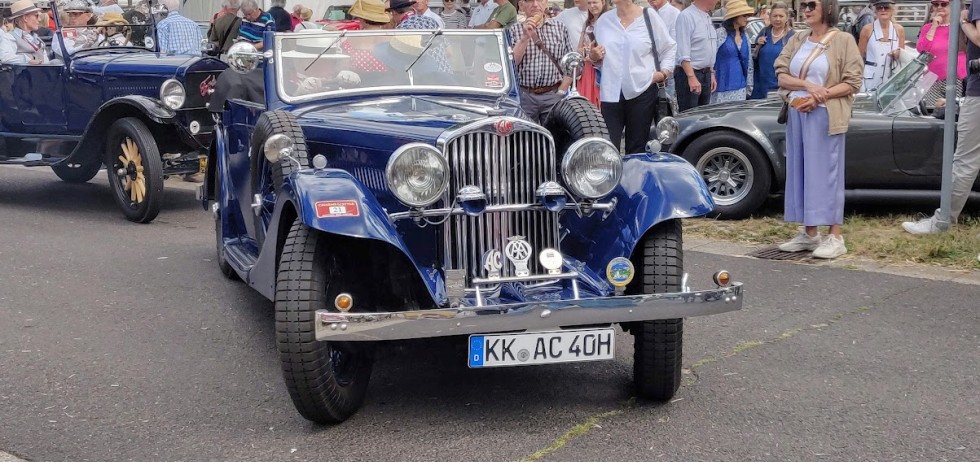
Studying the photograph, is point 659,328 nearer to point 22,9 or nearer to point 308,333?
point 308,333

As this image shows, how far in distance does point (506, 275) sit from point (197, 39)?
7421mm

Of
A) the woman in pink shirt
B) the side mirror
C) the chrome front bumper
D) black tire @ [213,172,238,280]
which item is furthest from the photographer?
the woman in pink shirt

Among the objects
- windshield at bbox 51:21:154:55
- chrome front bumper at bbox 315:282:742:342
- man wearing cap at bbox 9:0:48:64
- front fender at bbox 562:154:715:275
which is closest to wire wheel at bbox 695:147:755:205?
front fender at bbox 562:154:715:275

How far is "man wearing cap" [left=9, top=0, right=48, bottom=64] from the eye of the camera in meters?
10.2

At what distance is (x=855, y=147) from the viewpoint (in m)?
8.41

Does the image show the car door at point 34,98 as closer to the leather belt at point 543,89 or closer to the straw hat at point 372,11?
the straw hat at point 372,11

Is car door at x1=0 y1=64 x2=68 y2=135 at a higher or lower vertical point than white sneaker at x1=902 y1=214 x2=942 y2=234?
higher

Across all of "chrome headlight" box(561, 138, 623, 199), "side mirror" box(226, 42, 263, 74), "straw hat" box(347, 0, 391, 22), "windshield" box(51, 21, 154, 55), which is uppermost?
"straw hat" box(347, 0, 391, 22)

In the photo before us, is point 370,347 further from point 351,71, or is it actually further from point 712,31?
point 712,31

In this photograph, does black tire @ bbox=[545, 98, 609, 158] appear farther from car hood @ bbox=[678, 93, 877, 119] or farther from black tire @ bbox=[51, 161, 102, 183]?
black tire @ bbox=[51, 161, 102, 183]

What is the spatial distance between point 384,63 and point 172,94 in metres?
3.98

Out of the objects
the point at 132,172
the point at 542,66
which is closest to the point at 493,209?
the point at 542,66

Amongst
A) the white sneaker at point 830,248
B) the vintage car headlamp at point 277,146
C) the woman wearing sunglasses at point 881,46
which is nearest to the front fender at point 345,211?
the vintage car headlamp at point 277,146

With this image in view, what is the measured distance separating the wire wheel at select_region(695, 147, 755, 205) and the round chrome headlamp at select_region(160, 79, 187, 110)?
4256 mm
